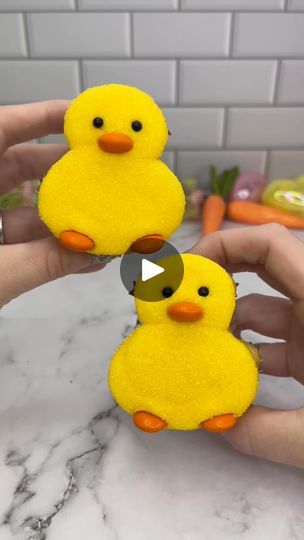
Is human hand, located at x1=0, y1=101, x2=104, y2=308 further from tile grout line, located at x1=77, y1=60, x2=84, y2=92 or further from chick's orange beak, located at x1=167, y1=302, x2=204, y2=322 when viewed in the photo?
tile grout line, located at x1=77, y1=60, x2=84, y2=92

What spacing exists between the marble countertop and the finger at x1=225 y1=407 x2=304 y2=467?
0.05 m

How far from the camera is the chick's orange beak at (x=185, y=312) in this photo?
A: 0.38 metres

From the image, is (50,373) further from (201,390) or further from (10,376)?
(201,390)

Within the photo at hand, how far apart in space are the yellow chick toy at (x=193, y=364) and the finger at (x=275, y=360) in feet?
0.45

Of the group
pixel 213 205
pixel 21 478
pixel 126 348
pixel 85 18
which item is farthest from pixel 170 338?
pixel 85 18

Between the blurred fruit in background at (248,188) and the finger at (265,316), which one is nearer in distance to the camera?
the finger at (265,316)

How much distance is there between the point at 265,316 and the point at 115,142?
0.99 feet

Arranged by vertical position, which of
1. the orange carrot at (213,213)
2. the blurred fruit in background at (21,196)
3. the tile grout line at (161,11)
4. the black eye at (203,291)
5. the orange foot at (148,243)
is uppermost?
the tile grout line at (161,11)

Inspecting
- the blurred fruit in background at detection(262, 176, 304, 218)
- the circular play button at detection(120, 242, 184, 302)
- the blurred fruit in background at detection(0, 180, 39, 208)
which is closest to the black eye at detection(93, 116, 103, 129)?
the circular play button at detection(120, 242, 184, 302)

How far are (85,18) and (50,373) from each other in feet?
2.06

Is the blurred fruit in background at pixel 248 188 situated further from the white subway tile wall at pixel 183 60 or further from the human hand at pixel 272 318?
the human hand at pixel 272 318

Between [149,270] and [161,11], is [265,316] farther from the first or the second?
[161,11]

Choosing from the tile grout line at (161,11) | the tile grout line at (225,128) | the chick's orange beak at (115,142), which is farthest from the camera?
the tile grout line at (225,128)

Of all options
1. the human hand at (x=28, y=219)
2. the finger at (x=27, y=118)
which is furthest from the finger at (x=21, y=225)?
the finger at (x=27, y=118)
